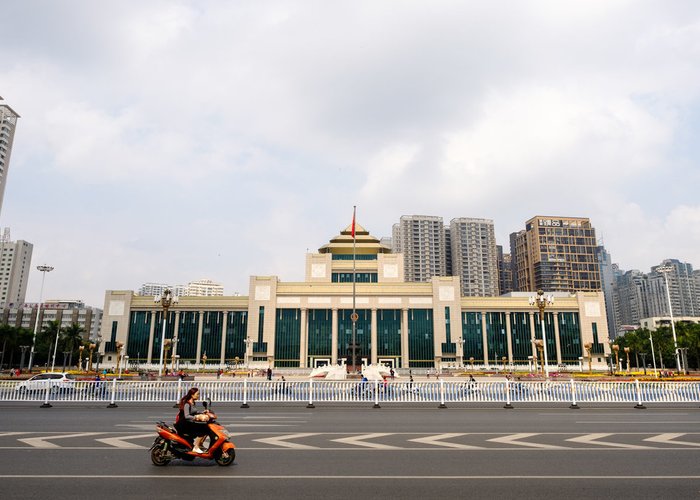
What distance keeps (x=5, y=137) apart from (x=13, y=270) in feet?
198

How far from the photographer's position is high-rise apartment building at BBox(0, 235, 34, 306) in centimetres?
16225

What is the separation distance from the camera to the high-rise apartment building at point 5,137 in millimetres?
125188

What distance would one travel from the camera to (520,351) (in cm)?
8656

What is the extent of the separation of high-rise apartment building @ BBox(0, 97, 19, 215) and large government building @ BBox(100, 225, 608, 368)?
67282mm

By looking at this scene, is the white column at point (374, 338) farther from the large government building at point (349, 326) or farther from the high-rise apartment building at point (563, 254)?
the high-rise apartment building at point (563, 254)

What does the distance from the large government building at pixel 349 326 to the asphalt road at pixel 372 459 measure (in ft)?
224

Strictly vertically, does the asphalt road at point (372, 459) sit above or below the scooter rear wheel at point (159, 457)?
below

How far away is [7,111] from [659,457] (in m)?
165

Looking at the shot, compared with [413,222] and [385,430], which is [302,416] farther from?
[413,222]

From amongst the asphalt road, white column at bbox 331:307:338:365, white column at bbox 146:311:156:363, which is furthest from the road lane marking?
white column at bbox 146:311:156:363

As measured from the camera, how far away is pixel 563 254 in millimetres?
160750

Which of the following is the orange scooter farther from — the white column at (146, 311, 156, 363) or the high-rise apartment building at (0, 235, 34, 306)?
the high-rise apartment building at (0, 235, 34, 306)

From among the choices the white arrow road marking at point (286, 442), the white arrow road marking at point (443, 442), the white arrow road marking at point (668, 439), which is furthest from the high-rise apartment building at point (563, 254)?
the white arrow road marking at point (286, 442)

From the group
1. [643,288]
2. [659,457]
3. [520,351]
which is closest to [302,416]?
[659,457]
